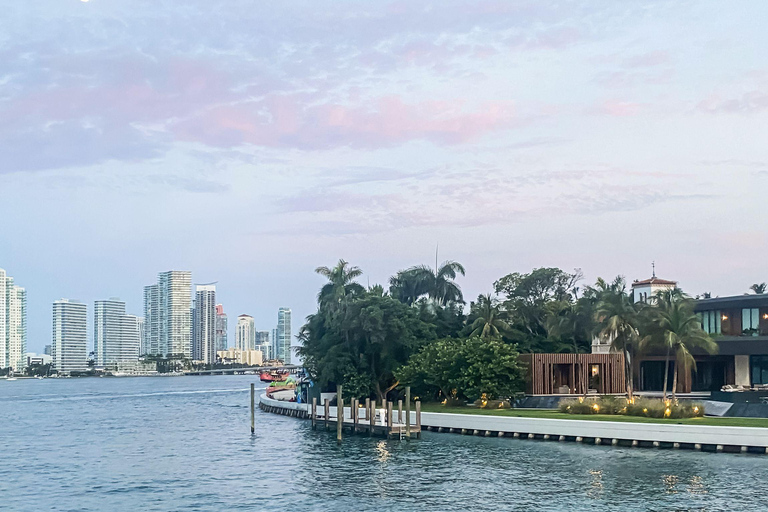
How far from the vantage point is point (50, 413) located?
357 ft

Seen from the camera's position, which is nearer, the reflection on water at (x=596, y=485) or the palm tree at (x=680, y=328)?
the reflection on water at (x=596, y=485)

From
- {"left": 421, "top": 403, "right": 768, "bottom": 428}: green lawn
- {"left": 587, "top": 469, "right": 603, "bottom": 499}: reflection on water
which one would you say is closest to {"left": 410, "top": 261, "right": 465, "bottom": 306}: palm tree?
{"left": 421, "top": 403, "right": 768, "bottom": 428}: green lawn

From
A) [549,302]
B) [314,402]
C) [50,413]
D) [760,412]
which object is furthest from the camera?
[50,413]

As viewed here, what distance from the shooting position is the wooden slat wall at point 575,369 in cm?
7169

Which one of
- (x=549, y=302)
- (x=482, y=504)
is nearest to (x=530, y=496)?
(x=482, y=504)

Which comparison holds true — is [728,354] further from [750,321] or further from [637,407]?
[637,407]

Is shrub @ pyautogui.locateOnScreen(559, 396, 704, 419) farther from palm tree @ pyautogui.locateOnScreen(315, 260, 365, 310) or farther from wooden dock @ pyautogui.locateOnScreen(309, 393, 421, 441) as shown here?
palm tree @ pyautogui.locateOnScreen(315, 260, 365, 310)

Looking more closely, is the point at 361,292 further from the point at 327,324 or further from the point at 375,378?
the point at 375,378

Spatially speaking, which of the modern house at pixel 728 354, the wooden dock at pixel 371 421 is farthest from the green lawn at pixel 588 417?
the modern house at pixel 728 354

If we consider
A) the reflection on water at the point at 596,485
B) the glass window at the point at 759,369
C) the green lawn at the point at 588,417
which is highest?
the glass window at the point at 759,369

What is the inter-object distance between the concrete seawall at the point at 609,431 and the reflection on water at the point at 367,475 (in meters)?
1.20

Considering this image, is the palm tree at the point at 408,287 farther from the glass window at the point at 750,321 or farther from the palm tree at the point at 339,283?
the glass window at the point at 750,321

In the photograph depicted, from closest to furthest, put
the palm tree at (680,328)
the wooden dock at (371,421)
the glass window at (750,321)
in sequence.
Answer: the wooden dock at (371,421) < the palm tree at (680,328) < the glass window at (750,321)

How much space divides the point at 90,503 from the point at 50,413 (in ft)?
249
